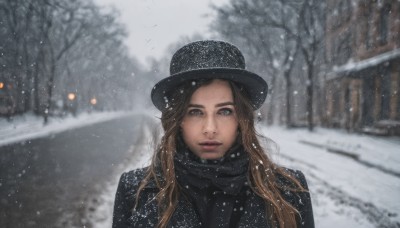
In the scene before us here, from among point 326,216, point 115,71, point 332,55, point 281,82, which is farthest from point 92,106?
point 326,216

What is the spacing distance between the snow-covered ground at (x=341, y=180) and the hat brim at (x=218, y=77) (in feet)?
1.69

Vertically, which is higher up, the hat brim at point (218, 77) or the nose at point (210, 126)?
the hat brim at point (218, 77)

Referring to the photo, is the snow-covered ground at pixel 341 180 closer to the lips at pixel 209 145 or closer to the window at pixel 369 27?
the lips at pixel 209 145

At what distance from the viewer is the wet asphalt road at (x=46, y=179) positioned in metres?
4.37

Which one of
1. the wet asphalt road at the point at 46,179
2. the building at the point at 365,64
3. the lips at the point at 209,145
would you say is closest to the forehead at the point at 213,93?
the lips at the point at 209,145

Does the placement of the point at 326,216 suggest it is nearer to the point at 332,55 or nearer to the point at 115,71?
the point at 332,55

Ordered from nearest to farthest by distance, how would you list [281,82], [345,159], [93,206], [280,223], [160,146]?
[280,223]
[160,146]
[93,206]
[345,159]
[281,82]

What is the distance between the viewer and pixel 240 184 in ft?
5.81

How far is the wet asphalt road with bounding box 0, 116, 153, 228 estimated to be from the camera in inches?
172

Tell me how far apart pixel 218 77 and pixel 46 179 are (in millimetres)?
6604

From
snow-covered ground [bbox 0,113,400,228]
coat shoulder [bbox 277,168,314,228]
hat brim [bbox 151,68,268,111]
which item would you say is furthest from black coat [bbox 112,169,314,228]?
snow-covered ground [bbox 0,113,400,228]

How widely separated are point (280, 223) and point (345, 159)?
10.0 metres

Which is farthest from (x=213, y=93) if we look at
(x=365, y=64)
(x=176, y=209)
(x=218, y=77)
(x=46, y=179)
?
(x=365, y=64)

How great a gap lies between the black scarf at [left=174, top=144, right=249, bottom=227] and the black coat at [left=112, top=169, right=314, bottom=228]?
64mm
